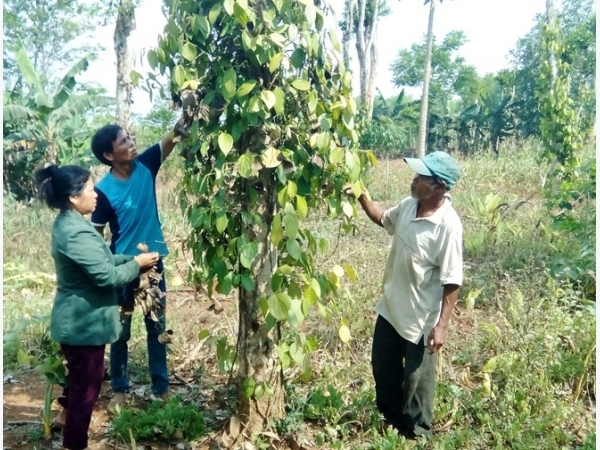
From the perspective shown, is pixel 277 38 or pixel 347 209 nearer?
pixel 277 38

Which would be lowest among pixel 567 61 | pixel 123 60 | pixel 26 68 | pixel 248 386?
pixel 248 386

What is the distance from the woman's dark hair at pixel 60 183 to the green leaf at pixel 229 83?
74 cm

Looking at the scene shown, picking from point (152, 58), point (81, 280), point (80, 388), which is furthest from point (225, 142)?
point (80, 388)

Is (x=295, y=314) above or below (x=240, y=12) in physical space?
below

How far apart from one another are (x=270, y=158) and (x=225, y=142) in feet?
0.63

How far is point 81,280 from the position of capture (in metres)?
2.47

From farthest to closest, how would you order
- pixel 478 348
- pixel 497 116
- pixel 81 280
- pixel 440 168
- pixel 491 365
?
pixel 497 116, pixel 478 348, pixel 491 365, pixel 440 168, pixel 81 280

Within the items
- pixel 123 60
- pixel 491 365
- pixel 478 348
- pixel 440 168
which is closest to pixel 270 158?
pixel 440 168

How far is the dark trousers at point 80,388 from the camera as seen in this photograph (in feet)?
8.25

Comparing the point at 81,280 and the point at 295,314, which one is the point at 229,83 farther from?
the point at 81,280

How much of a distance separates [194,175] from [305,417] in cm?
139

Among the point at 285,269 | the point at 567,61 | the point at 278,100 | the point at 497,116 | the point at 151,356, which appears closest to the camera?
the point at 278,100

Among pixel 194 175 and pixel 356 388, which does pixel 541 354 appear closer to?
pixel 356 388

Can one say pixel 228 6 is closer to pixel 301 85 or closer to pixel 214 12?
pixel 214 12
